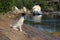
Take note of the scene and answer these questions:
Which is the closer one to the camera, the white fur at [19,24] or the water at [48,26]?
the white fur at [19,24]

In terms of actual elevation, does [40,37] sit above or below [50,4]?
above

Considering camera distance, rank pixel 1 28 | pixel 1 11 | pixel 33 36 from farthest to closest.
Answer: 1. pixel 1 11
2. pixel 33 36
3. pixel 1 28

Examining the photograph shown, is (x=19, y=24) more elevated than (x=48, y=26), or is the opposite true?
(x=19, y=24)

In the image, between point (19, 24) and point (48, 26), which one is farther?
point (48, 26)

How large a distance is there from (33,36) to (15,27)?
1.05 metres

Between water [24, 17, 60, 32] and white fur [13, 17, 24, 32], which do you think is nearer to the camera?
white fur [13, 17, 24, 32]

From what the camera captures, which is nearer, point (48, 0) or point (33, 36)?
point (33, 36)

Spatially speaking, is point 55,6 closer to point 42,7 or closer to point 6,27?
point 42,7

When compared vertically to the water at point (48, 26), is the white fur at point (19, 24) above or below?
above

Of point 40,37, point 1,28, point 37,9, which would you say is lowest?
point 37,9

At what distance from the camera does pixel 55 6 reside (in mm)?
70000

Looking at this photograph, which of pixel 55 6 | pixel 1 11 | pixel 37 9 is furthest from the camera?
pixel 55 6

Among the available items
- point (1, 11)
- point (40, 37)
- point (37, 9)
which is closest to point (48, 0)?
point (37, 9)

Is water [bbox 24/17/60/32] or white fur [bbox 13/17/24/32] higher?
white fur [bbox 13/17/24/32]
